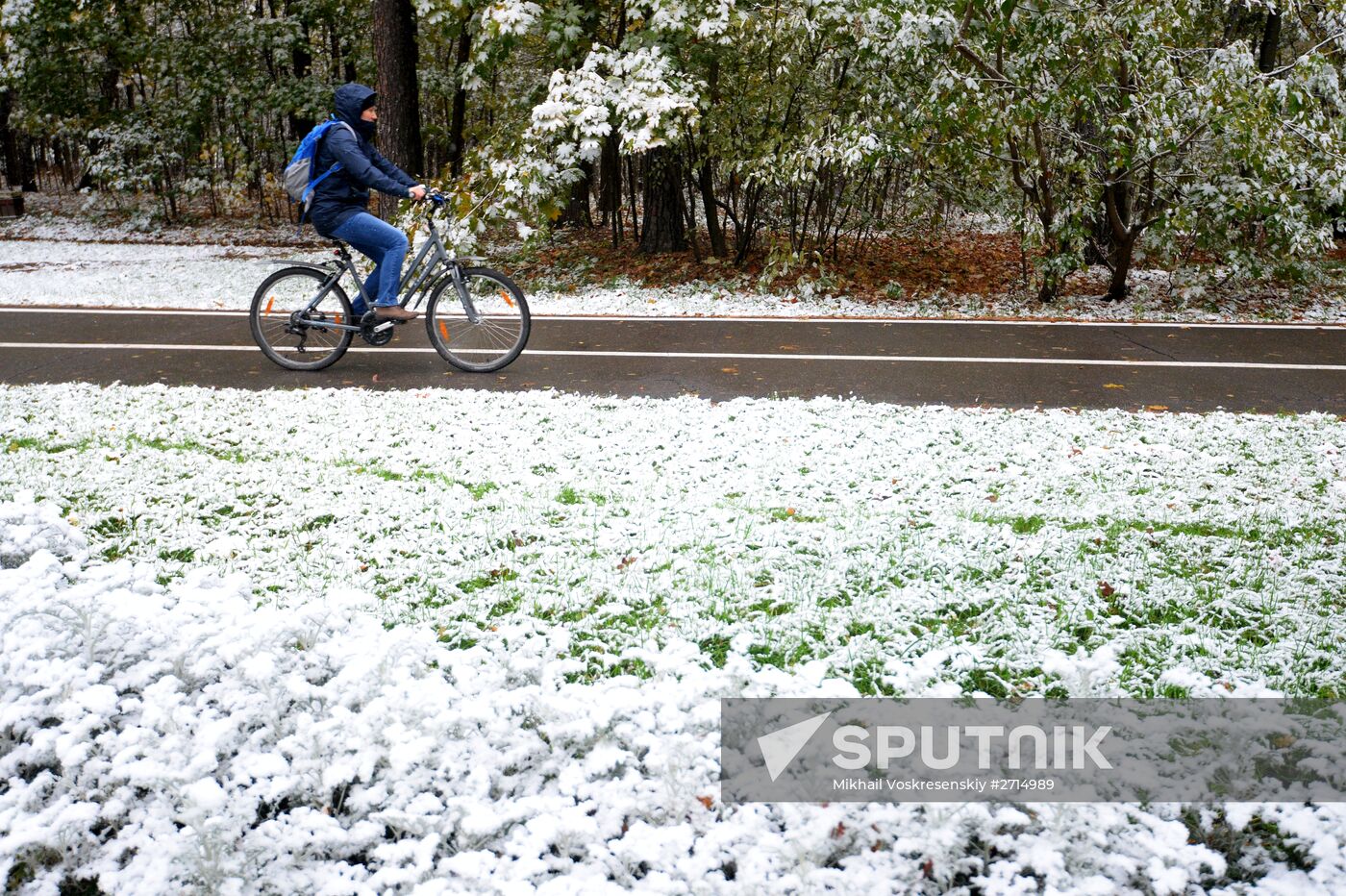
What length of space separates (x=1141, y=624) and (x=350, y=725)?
292 cm

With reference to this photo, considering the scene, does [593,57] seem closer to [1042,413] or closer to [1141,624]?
[1042,413]

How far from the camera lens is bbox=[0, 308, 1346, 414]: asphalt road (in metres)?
7.96

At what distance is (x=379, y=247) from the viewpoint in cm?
789

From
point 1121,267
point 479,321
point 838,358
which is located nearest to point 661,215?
point 1121,267

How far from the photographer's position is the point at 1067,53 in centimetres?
1182

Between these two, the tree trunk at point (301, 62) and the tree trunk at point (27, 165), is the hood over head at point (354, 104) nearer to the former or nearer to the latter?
the tree trunk at point (301, 62)

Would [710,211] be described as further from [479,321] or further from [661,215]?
[479,321]

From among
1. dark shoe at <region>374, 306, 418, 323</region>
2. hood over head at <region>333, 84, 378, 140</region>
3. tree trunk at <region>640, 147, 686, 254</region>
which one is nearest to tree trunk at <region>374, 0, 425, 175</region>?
tree trunk at <region>640, 147, 686, 254</region>

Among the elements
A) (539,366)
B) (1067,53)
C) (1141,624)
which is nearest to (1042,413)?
(1141,624)

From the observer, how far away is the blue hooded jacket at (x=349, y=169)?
294 inches

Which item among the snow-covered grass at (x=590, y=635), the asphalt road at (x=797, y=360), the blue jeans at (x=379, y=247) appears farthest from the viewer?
the asphalt road at (x=797, y=360)

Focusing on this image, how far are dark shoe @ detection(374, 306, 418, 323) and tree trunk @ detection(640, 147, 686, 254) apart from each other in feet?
26.7

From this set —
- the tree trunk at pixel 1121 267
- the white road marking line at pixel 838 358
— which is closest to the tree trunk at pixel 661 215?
the tree trunk at pixel 1121 267

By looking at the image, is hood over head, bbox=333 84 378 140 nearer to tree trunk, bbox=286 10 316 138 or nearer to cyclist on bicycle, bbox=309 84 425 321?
cyclist on bicycle, bbox=309 84 425 321
